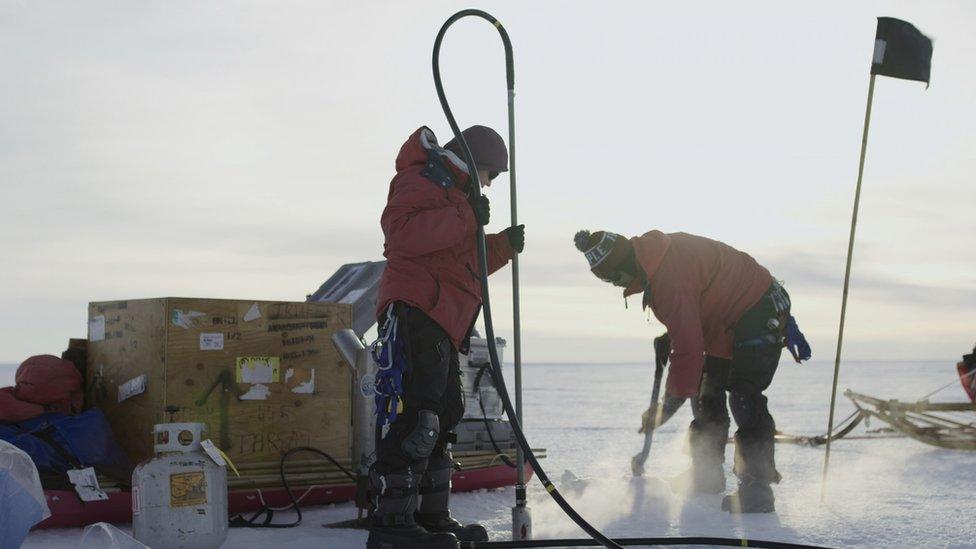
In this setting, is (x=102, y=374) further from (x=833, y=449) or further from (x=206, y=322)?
(x=833, y=449)

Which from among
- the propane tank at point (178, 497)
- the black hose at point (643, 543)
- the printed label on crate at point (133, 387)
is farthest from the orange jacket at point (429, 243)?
the printed label on crate at point (133, 387)

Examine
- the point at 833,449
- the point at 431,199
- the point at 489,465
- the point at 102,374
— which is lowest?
the point at 833,449

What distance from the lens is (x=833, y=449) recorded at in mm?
8789

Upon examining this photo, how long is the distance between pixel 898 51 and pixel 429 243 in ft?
12.9

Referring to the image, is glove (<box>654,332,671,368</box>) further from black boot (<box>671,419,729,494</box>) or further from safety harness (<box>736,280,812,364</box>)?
safety harness (<box>736,280,812,364</box>)

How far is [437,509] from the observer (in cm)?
391

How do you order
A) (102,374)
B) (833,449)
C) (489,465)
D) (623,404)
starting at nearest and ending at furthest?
1. (102,374)
2. (489,465)
3. (833,449)
4. (623,404)

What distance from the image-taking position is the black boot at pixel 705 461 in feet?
17.8

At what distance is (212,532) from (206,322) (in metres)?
1.21

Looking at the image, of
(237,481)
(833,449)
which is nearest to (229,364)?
(237,481)

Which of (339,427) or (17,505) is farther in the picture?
(339,427)

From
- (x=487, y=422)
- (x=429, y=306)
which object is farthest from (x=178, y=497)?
(x=487, y=422)

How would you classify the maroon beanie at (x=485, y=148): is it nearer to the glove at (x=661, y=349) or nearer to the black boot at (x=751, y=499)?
the black boot at (x=751, y=499)

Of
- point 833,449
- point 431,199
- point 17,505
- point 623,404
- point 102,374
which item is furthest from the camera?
point 623,404
